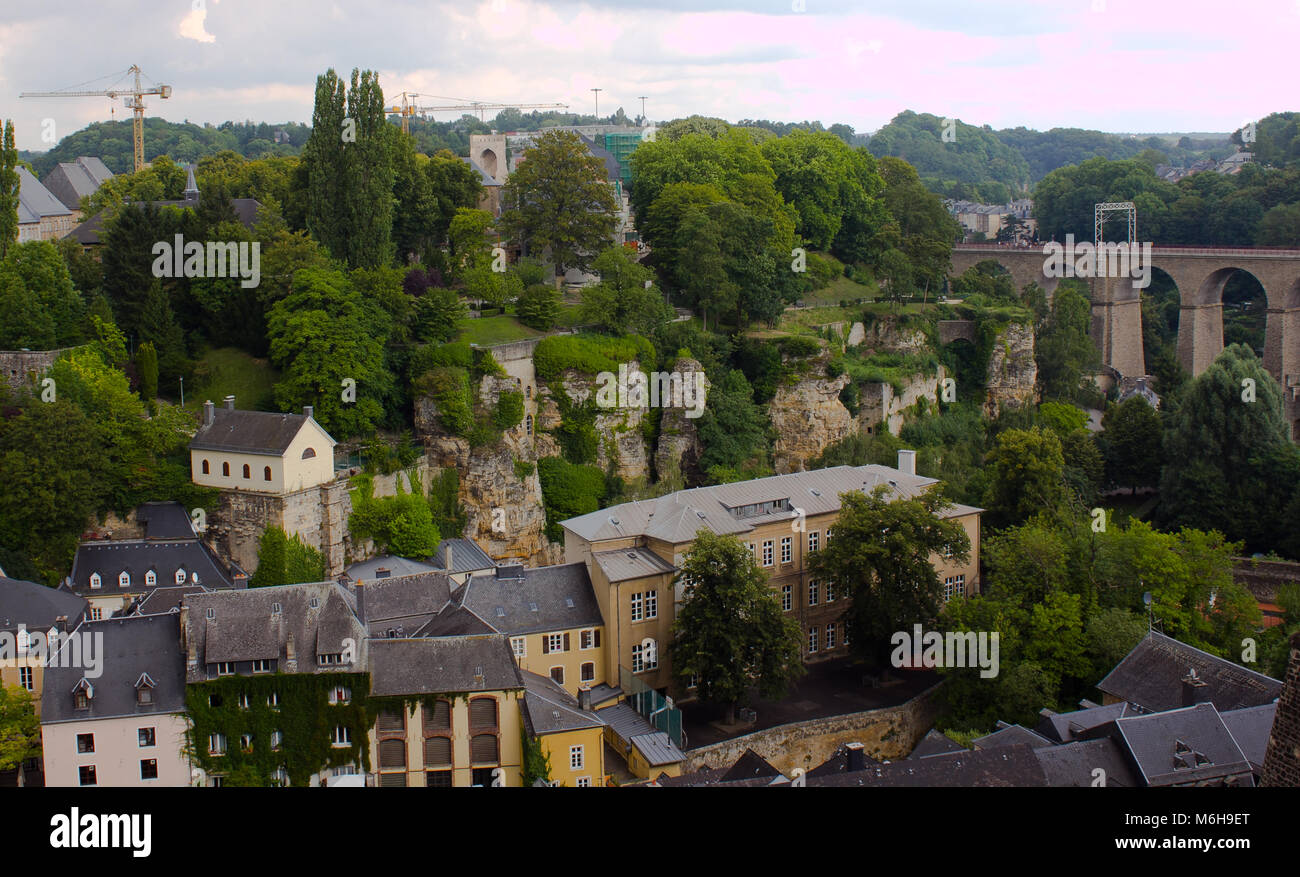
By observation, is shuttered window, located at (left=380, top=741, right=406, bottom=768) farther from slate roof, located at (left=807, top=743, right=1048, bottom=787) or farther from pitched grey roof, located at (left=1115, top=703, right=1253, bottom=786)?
pitched grey roof, located at (left=1115, top=703, right=1253, bottom=786)

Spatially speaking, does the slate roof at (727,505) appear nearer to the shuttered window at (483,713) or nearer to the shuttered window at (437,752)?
the shuttered window at (483,713)

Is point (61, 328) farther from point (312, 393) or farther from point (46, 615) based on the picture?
point (46, 615)

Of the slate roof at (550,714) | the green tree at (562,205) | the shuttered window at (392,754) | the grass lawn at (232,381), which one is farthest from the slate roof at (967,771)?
the green tree at (562,205)

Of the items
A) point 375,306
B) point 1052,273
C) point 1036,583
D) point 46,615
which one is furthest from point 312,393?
point 1052,273

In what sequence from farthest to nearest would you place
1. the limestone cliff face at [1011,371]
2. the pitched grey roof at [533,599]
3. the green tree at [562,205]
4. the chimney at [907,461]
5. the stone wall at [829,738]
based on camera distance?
the limestone cliff face at [1011,371] → the green tree at [562,205] → the chimney at [907,461] → the pitched grey roof at [533,599] → the stone wall at [829,738]

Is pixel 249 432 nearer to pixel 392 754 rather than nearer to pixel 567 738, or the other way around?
pixel 392 754

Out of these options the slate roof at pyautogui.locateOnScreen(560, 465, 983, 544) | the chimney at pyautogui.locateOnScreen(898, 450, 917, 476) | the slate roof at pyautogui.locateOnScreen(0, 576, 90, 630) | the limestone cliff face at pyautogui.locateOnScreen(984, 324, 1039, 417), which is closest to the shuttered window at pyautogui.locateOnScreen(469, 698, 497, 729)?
the slate roof at pyautogui.locateOnScreen(560, 465, 983, 544)
